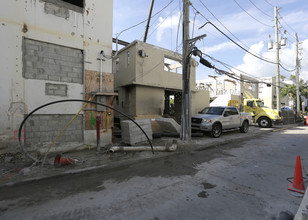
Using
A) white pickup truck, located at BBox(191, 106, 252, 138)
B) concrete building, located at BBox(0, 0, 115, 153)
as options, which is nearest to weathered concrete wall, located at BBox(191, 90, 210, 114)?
white pickup truck, located at BBox(191, 106, 252, 138)

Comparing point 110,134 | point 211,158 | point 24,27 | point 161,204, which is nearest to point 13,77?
point 24,27

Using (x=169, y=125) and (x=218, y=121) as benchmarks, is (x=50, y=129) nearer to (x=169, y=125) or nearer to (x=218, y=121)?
(x=169, y=125)

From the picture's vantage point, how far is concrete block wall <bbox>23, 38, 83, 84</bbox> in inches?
247

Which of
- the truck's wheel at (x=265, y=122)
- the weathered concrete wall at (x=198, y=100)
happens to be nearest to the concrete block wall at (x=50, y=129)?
the weathered concrete wall at (x=198, y=100)

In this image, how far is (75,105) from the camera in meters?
7.18

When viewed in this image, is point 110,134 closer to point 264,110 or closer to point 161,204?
point 161,204

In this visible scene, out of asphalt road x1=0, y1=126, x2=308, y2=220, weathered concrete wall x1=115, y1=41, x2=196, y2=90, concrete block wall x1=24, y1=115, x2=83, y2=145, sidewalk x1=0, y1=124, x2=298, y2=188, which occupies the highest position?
weathered concrete wall x1=115, y1=41, x2=196, y2=90

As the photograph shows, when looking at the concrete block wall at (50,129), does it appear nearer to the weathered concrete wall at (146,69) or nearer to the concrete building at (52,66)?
the concrete building at (52,66)

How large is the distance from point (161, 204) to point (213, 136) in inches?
312

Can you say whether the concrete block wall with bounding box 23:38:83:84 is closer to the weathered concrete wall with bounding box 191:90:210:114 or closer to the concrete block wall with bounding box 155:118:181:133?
the concrete block wall with bounding box 155:118:181:133

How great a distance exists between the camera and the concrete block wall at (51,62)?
6.27 metres

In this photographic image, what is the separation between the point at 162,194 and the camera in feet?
12.1

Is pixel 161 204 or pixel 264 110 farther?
pixel 264 110

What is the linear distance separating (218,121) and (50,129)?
887 cm
